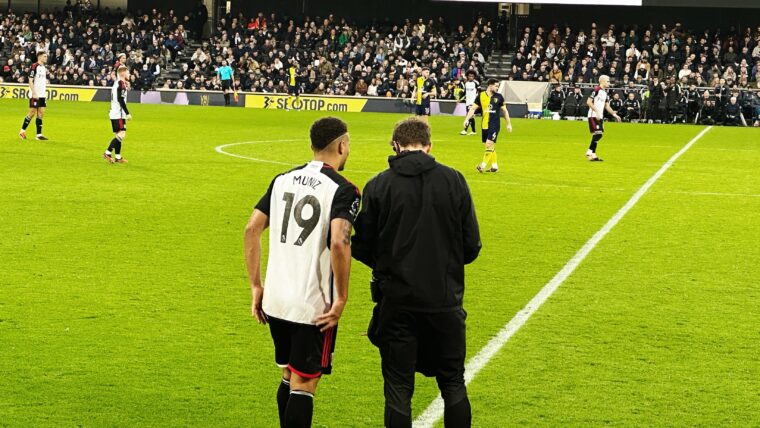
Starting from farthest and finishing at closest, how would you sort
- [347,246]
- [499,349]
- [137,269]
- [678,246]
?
[678,246]
[137,269]
[499,349]
[347,246]

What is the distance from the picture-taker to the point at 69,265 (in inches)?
488

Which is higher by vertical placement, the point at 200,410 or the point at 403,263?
the point at 403,263

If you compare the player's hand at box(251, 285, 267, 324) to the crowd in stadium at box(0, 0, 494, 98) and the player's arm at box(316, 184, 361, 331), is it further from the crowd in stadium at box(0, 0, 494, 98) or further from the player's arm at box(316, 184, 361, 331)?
the crowd in stadium at box(0, 0, 494, 98)

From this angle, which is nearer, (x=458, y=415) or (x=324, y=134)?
(x=324, y=134)

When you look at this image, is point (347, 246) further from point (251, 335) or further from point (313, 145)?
point (251, 335)

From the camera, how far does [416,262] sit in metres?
5.82

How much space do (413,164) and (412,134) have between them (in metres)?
0.20

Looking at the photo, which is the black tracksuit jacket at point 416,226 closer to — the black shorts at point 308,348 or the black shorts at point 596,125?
the black shorts at point 308,348

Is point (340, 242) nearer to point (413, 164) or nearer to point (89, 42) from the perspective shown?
point (413, 164)

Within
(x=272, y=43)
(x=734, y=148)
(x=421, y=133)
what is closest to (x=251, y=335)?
(x=421, y=133)

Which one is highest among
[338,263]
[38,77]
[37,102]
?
[338,263]

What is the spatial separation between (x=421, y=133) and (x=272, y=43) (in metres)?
52.5

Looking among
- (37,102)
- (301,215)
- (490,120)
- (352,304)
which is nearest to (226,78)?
(37,102)

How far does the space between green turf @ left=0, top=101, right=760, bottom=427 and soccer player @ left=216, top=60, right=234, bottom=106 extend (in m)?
25.9
